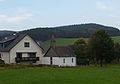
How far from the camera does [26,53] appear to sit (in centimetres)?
7425

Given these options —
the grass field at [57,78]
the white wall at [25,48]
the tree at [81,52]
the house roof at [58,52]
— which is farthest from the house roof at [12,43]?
the grass field at [57,78]

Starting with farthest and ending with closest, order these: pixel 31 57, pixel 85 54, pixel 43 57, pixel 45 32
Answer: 1. pixel 45 32
2. pixel 85 54
3. pixel 43 57
4. pixel 31 57

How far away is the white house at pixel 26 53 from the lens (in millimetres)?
72688

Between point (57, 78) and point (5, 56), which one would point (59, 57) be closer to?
point (5, 56)

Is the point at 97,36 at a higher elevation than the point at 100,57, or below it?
higher

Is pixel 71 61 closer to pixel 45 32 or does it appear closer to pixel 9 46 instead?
pixel 9 46

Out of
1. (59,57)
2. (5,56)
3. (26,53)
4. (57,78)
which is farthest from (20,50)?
(57,78)

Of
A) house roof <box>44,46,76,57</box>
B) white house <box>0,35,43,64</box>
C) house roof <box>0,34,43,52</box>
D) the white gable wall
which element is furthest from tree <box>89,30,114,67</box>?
the white gable wall

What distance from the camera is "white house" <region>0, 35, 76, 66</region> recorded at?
2862 inches

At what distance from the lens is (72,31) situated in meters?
161

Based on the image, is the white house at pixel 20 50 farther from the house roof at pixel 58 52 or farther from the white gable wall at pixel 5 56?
the house roof at pixel 58 52

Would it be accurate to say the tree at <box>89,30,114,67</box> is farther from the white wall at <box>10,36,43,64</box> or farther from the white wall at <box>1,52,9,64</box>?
the white wall at <box>1,52,9,64</box>

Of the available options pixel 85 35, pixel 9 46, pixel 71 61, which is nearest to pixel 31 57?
pixel 9 46

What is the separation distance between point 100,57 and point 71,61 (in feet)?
22.7
